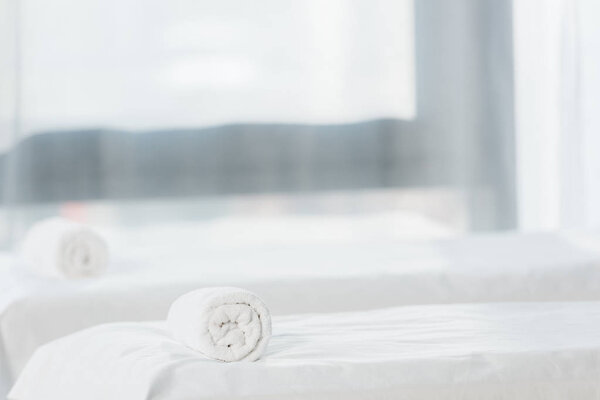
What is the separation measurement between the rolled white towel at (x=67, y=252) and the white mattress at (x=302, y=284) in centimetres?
5

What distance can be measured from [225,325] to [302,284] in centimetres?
82

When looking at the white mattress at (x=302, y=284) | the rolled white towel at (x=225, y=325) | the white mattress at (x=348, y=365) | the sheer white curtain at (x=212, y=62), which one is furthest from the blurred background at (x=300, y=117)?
the rolled white towel at (x=225, y=325)

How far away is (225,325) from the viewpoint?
1.66 meters

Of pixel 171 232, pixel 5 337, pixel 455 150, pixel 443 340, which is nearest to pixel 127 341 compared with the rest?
pixel 443 340

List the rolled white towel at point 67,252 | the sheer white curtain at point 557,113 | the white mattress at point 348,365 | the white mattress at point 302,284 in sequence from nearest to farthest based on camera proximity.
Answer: the white mattress at point 348,365 < the white mattress at point 302,284 < the rolled white towel at point 67,252 < the sheer white curtain at point 557,113

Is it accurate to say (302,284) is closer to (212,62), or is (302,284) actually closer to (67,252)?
(67,252)

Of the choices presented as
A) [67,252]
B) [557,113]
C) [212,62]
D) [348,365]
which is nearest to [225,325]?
[348,365]

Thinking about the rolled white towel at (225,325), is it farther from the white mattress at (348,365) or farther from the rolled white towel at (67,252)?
the rolled white towel at (67,252)

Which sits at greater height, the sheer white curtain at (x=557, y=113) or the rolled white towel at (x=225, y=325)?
the sheer white curtain at (x=557, y=113)

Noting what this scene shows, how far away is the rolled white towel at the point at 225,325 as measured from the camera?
1.63m

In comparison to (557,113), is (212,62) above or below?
above

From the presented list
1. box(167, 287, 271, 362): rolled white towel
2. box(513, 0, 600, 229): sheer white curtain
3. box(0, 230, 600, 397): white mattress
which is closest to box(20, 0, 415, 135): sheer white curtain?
box(513, 0, 600, 229): sheer white curtain

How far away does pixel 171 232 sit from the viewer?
4.23m

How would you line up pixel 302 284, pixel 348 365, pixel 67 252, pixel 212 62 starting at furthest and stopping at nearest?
1. pixel 212 62
2. pixel 67 252
3. pixel 302 284
4. pixel 348 365
